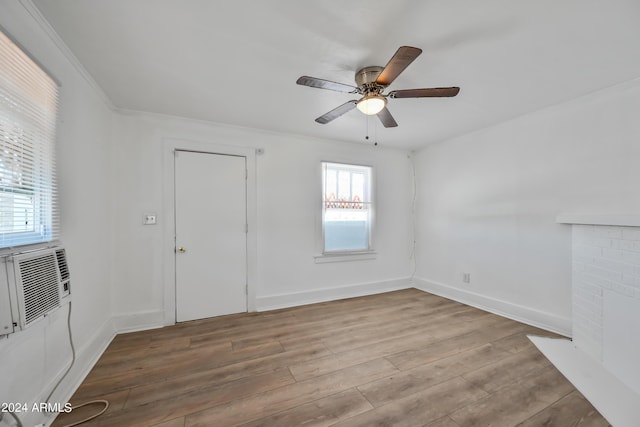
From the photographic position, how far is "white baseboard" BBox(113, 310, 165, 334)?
2.75 meters

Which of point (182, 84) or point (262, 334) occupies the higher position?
point (182, 84)

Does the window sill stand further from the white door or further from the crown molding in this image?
the crown molding

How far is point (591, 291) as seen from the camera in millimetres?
2291

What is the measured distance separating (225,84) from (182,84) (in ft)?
1.30

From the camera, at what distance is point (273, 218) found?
11.6 feet

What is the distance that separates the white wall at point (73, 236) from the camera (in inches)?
52.9

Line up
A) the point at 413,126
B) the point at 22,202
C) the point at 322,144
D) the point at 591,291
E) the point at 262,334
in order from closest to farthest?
1. the point at 22,202
2. the point at 591,291
3. the point at 262,334
4. the point at 413,126
5. the point at 322,144

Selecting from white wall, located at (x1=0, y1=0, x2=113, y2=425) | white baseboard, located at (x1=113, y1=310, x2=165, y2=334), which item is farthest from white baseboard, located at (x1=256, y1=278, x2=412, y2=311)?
white wall, located at (x1=0, y1=0, x2=113, y2=425)

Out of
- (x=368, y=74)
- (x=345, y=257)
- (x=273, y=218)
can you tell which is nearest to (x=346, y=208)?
(x=345, y=257)

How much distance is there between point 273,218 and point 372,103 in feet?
6.87

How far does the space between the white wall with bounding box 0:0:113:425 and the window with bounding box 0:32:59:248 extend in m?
→ 0.13

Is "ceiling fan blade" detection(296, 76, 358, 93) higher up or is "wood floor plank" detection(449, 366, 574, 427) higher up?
"ceiling fan blade" detection(296, 76, 358, 93)

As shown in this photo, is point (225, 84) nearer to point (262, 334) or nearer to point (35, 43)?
point (35, 43)

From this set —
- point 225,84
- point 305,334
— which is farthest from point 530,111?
point 305,334
